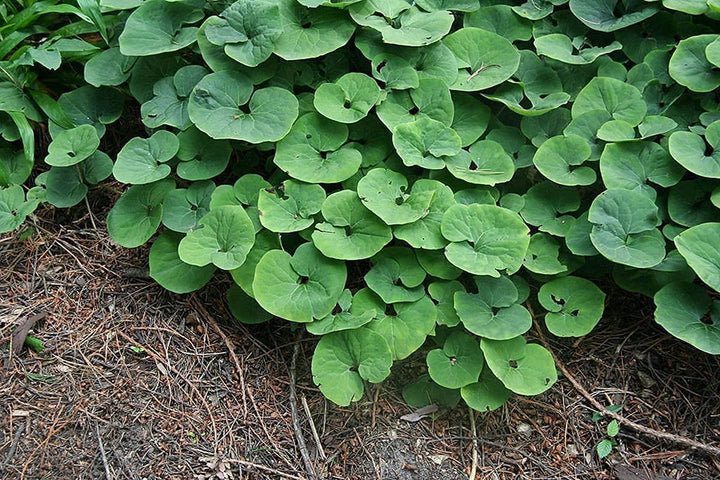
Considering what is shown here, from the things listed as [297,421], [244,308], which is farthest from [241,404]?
[244,308]

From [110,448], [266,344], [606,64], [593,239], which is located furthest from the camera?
[606,64]

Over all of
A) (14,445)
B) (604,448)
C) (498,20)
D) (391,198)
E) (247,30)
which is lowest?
(604,448)

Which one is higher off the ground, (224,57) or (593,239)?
(224,57)

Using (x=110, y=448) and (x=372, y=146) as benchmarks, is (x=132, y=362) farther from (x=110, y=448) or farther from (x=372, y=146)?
(x=372, y=146)

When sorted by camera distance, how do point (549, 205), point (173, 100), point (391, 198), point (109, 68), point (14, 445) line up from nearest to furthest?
point (14, 445) → point (391, 198) → point (549, 205) → point (173, 100) → point (109, 68)

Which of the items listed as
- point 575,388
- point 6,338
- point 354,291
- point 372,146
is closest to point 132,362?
point 6,338

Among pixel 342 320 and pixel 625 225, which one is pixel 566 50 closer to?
pixel 625 225

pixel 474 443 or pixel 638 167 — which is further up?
pixel 638 167
